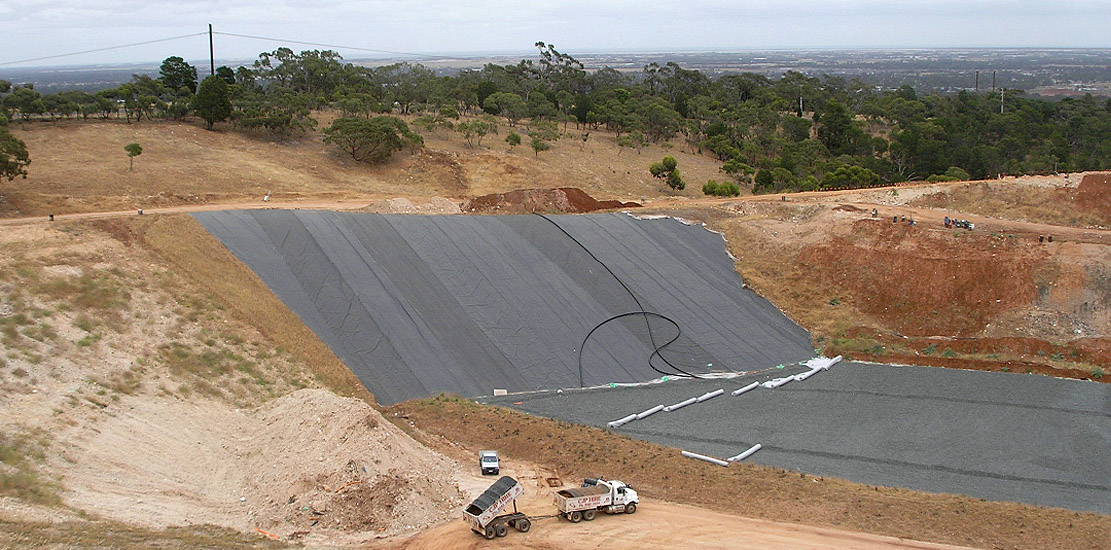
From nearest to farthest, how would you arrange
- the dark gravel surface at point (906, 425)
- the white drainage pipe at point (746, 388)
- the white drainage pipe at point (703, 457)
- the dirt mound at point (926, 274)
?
1. the dark gravel surface at point (906, 425)
2. the white drainage pipe at point (703, 457)
3. the white drainage pipe at point (746, 388)
4. the dirt mound at point (926, 274)

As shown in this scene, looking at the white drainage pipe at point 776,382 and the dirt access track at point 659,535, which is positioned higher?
the white drainage pipe at point 776,382

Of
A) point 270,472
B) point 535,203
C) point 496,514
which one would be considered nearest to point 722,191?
point 535,203

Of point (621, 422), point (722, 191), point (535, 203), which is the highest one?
point (535, 203)

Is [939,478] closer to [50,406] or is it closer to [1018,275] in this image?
[1018,275]

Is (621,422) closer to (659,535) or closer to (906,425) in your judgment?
(659,535)

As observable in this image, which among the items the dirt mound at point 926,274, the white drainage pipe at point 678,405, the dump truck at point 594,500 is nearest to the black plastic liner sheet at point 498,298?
the white drainage pipe at point 678,405

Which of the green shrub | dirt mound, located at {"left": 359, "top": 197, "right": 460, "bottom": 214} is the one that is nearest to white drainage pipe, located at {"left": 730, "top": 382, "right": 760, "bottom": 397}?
dirt mound, located at {"left": 359, "top": 197, "right": 460, "bottom": 214}

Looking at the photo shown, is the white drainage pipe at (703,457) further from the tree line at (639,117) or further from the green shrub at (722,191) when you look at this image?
the tree line at (639,117)
